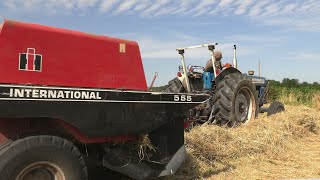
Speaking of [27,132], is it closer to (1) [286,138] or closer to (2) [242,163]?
(2) [242,163]

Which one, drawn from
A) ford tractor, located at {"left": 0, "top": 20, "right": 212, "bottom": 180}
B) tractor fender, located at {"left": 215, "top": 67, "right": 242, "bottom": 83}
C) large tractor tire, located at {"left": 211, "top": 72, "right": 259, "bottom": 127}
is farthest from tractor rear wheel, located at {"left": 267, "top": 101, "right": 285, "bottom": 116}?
ford tractor, located at {"left": 0, "top": 20, "right": 212, "bottom": 180}

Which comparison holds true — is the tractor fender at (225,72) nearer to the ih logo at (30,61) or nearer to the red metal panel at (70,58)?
the red metal panel at (70,58)

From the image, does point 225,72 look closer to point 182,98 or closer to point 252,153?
point 252,153

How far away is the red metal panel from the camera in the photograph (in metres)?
4.00

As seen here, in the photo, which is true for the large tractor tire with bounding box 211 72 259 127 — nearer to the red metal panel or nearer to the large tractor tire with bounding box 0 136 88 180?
the red metal panel

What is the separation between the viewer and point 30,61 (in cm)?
414

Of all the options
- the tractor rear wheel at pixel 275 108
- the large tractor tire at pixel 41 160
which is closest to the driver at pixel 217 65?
the tractor rear wheel at pixel 275 108

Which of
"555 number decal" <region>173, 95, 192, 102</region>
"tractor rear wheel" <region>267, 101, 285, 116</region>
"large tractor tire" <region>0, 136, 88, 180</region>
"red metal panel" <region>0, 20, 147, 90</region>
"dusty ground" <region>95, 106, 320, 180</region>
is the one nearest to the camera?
"large tractor tire" <region>0, 136, 88, 180</region>

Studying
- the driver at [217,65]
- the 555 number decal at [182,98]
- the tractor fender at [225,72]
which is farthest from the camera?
the driver at [217,65]

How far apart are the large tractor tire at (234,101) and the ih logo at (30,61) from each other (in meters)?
4.88

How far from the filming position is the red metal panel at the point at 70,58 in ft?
13.1

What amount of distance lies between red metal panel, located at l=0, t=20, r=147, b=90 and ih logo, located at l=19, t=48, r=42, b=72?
1 centimetres

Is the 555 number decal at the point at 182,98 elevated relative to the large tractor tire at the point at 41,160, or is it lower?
elevated

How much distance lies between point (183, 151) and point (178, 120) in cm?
39
